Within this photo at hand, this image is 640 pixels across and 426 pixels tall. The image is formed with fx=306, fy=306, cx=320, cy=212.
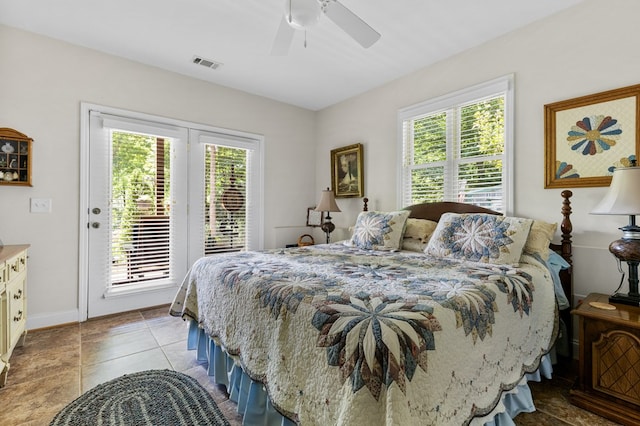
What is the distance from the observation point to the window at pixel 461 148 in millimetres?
2766

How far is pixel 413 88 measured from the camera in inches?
135

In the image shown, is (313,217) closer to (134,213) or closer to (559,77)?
(134,213)

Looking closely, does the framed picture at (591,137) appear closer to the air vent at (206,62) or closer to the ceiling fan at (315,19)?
the ceiling fan at (315,19)

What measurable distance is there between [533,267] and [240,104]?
3.65 meters

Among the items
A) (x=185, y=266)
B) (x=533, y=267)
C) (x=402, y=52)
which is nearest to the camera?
(x=533, y=267)

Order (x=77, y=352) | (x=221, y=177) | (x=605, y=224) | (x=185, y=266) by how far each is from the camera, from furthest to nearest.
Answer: (x=221, y=177) < (x=185, y=266) < (x=77, y=352) < (x=605, y=224)

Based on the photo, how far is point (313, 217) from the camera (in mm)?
4652

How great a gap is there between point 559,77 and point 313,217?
320 cm

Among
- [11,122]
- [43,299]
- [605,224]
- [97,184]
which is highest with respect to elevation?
[11,122]

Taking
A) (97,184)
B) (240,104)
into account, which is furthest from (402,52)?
(97,184)

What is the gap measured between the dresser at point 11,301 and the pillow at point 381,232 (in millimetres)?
2591

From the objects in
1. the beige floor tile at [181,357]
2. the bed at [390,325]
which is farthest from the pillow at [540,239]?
the beige floor tile at [181,357]

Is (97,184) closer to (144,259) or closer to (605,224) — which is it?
(144,259)

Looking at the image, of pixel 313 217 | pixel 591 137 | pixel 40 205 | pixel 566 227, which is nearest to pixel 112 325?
pixel 40 205
